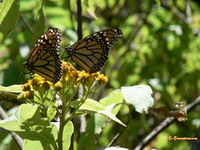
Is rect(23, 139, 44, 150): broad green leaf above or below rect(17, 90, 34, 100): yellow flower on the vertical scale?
below

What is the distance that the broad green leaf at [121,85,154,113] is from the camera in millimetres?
1708

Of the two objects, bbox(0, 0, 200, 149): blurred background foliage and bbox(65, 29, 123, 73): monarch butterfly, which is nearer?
bbox(65, 29, 123, 73): monarch butterfly

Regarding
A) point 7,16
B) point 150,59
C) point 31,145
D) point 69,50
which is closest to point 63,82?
point 31,145

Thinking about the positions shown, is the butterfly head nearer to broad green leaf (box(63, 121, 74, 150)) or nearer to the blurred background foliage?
broad green leaf (box(63, 121, 74, 150))

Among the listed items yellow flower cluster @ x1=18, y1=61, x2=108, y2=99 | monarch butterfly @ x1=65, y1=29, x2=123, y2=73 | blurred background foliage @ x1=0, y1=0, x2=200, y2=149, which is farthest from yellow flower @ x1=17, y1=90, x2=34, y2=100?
blurred background foliage @ x1=0, y1=0, x2=200, y2=149

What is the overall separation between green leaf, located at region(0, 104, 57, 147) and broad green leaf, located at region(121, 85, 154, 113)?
316 millimetres

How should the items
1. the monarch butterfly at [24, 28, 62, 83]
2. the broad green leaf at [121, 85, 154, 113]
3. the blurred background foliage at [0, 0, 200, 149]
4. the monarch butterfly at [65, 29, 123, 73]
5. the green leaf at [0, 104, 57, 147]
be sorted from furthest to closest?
the blurred background foliage at [0, 0, 200, 149], the monarch butterfly at [65, 29, 123, 73], the monarch butterfly at [24, 28, 62, 83], the broad green leaf at [121, 85, 154, 113], the green leaf at [0, 104, 57, 147]

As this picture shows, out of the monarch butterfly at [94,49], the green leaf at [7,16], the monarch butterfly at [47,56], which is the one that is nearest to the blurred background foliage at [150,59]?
the monarch butterfly at [94,49]

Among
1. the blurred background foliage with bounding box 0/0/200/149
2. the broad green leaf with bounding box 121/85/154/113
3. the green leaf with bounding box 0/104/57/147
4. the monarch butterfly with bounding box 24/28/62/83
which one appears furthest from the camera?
the blurred background foliage with bounding box 0/0/200/149

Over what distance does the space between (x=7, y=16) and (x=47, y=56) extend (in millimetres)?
321

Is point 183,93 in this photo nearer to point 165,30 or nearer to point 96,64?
point 165,30

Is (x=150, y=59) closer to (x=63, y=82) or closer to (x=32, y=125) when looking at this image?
(x=63, y=82)

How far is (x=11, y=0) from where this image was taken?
5.86ft

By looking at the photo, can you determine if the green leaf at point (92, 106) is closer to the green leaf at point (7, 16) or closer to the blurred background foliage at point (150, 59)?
the green leaf at point (7, 16)
